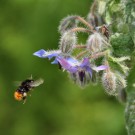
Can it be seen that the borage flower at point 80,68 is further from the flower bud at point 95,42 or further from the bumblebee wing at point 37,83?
the bumblebee wing at point 37,83

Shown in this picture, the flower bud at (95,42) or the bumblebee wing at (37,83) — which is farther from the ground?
the bumblebee wing at (37,83)

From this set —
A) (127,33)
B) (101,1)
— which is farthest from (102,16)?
(127,33)

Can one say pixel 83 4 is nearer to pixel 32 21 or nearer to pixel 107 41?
pixel 32 21

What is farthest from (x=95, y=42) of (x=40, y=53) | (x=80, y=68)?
→ (x=40, y=53)

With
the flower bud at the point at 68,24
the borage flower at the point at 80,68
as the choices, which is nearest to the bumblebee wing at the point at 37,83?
the flower bud at the point at 68,24

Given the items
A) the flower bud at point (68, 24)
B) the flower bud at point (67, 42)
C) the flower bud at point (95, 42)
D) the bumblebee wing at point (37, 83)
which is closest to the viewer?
the flower bud at point (95, 42)

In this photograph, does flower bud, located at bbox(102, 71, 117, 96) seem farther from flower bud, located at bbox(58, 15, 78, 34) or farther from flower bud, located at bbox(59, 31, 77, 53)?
flower bud, located at bbox(58, 15, 78, 34)
